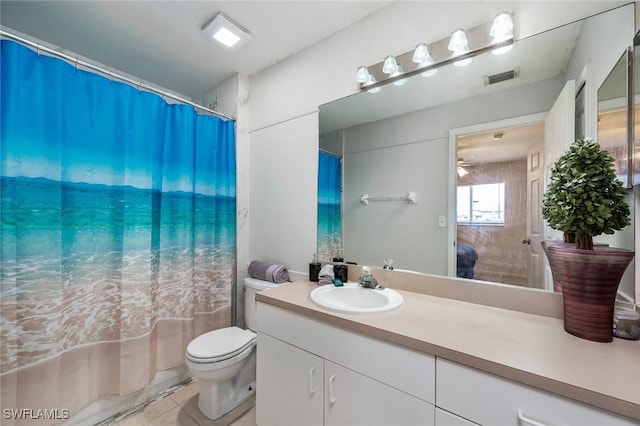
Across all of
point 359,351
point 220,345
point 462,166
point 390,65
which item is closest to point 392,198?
point 462,166

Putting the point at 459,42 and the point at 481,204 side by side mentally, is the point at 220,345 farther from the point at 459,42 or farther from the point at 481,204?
the point at 459,42

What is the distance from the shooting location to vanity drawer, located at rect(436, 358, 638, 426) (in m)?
0.62

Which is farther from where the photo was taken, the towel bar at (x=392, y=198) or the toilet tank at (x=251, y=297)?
the toilet tank at (x=251, y=297)

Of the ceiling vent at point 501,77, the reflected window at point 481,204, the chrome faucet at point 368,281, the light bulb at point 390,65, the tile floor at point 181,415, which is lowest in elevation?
the tile floor at point 181,415

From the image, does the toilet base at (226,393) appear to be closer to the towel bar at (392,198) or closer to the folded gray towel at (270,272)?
the folded gray towel at (270,272)

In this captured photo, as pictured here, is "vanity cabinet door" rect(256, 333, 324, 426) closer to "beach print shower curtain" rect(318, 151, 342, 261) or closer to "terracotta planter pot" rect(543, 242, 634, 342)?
"beach print shower curtain" rect(318, 151, 342, 261)

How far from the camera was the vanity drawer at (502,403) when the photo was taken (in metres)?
0.62

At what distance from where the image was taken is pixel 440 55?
1.29 metres

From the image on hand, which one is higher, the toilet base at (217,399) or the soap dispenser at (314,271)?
the soap dispenser at (314,271)

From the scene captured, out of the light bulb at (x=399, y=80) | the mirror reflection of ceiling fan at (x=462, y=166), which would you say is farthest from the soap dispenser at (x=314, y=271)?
the light bulb at (x=399, y=80)

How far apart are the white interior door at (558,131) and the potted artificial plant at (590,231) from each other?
207 millimetres

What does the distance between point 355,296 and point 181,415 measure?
1320mm

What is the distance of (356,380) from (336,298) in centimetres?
45

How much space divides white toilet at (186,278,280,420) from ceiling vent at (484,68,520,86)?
196cm
